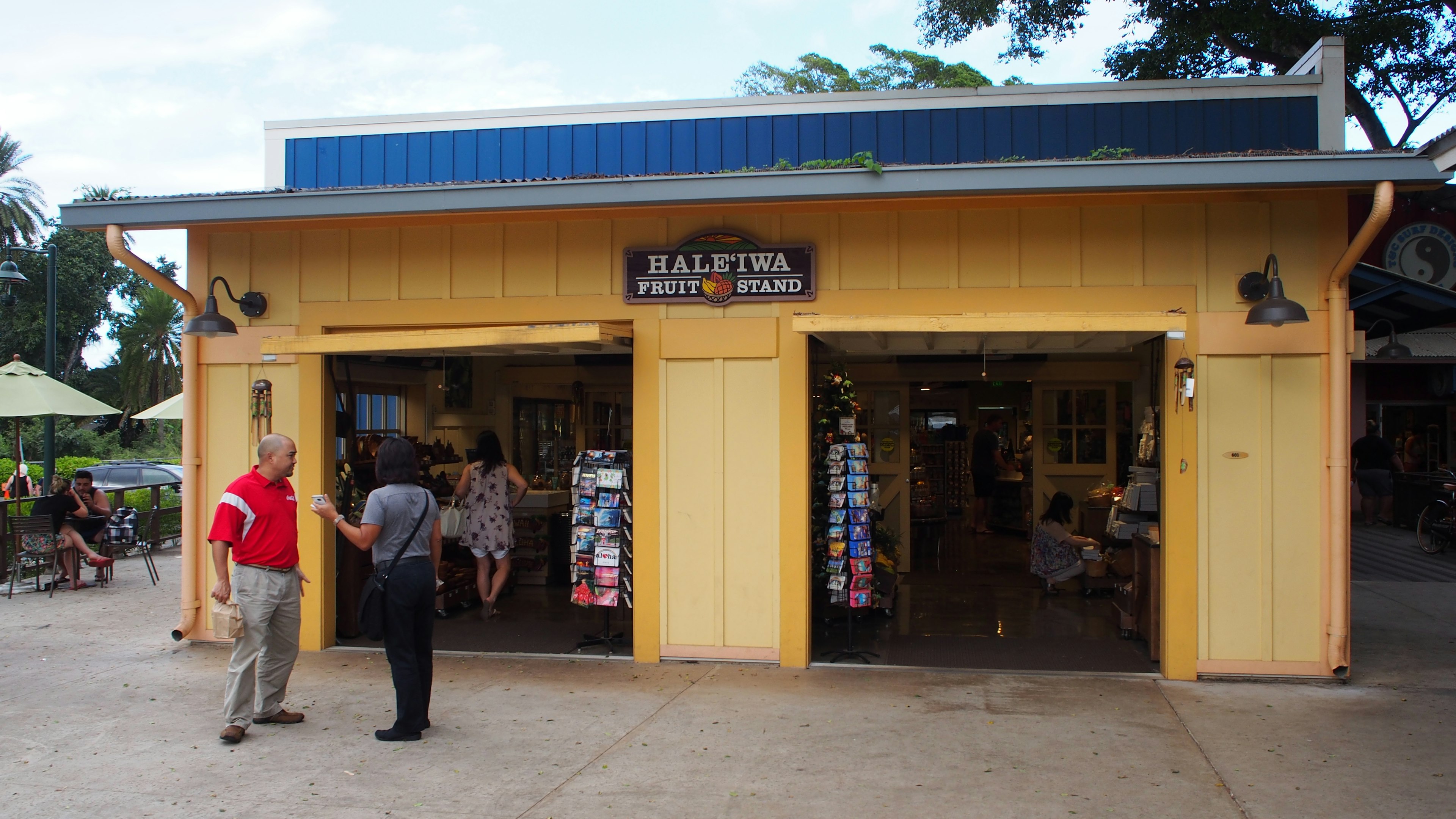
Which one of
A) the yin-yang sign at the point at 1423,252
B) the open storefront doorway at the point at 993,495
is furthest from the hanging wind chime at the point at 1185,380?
the yin-yang sign at the point at 1423,252

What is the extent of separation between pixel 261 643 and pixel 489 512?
3151 millimetres

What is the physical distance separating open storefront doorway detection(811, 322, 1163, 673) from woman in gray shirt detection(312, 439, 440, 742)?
273 cm

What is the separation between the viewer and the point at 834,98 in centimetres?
902

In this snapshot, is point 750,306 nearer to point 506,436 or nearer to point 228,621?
point 228,621

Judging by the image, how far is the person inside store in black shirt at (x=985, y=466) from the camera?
13.7 meters

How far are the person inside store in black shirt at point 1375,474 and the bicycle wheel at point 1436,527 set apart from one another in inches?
71.9

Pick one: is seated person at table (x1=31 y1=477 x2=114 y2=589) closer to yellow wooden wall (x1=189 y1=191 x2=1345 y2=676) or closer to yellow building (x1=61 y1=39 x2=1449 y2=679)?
yellow building (x1=61 y1=39 x2=1449 y2=679)

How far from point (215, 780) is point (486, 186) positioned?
3.68m

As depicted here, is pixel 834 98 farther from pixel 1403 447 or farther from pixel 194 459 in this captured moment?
pixel 1403 447

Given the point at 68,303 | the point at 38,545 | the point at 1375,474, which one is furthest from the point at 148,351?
the point at 1375,474

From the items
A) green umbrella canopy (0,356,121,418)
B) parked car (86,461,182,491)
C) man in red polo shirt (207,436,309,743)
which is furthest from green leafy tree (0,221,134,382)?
man in red polo shirt (207,436,309,743)

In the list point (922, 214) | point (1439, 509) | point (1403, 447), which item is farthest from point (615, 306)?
point (1403, 447)

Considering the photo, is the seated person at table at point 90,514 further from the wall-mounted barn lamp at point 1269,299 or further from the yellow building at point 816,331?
the wall-mounted barn lamp at point 1269,299

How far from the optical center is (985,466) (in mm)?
13820
